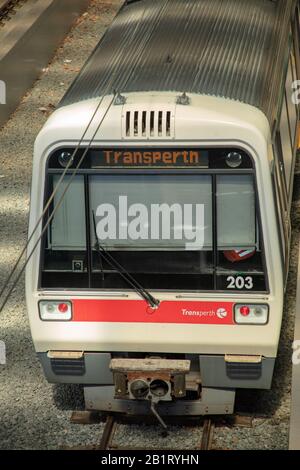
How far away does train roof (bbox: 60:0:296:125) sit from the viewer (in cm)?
838

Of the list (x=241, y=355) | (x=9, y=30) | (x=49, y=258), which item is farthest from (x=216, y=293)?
(x=9, y=30)

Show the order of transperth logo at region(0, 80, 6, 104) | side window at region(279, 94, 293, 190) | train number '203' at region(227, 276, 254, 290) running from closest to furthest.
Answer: train number '203' at region(227, 276, 254, 290), side window at region(279, 94, 293, 190), transperth logo at region(0, 80, 6, 104)

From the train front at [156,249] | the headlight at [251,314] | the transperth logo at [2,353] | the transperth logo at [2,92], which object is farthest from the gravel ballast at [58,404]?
the transperth logo at [2,92]

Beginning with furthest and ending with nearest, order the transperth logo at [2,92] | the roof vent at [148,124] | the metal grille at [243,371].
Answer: the transperth logo at [2,92] < the metal grille at [243,371] < the roof vent at [148,124]

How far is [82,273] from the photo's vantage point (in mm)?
8273

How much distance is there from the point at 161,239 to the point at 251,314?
0.80 meters

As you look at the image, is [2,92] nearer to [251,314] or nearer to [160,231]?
[160,231]

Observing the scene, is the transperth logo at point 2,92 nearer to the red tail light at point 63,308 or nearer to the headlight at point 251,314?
the red tail light at point 63,308

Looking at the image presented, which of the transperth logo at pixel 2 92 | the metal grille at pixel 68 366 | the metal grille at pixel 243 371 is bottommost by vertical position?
the transperth logo at pixel 2 92

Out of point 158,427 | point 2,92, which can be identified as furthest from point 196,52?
point 2,92

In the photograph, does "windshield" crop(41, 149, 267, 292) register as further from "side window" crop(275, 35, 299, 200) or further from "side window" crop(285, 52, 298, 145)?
"side window" crop(285, 52, 298, 145)

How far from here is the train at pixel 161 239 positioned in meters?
7.89

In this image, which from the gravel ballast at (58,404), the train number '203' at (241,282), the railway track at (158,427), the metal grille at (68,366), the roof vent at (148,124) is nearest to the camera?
the roof vent at (148,124)

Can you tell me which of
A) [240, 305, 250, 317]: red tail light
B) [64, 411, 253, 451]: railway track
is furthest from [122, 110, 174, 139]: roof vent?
[64, 411, 253, 451]: railway track
